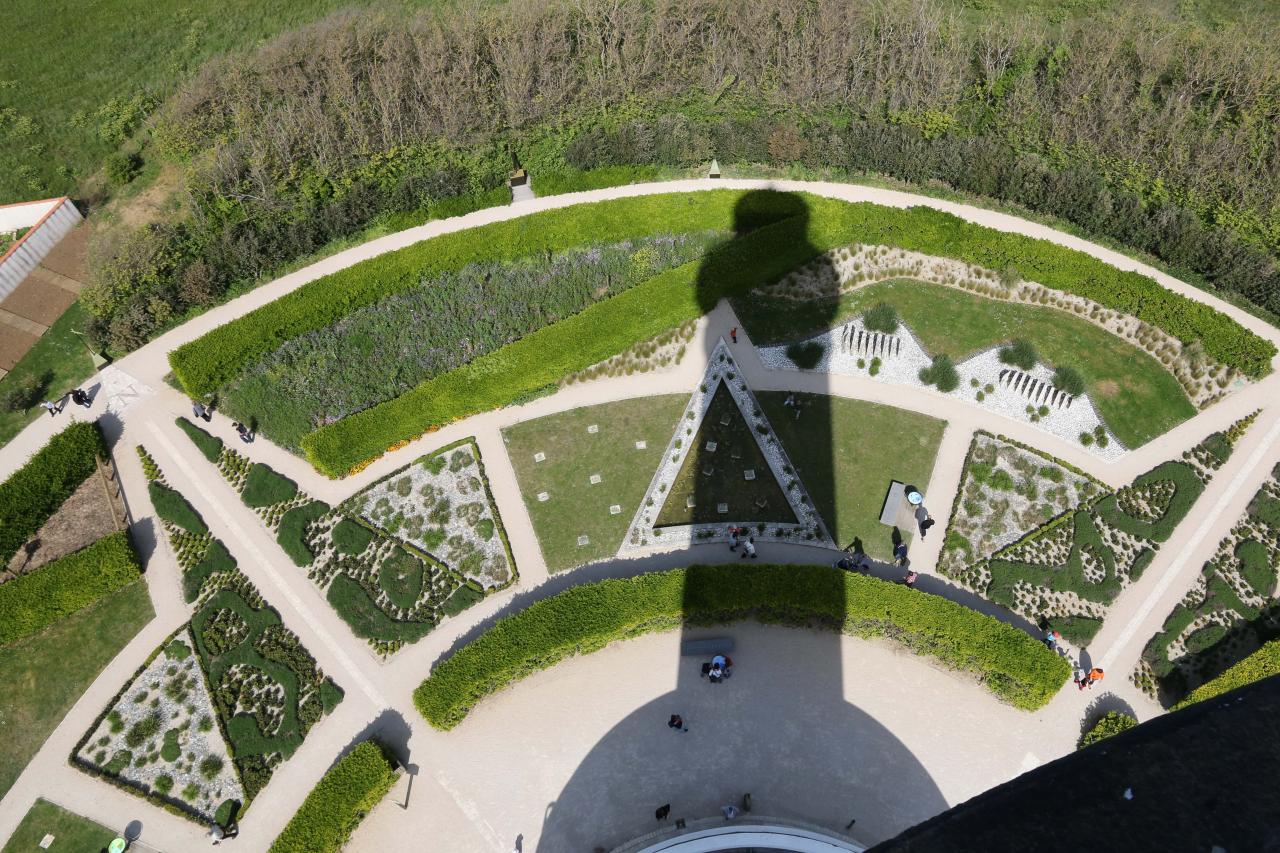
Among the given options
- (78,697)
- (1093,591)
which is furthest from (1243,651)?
(78,697)

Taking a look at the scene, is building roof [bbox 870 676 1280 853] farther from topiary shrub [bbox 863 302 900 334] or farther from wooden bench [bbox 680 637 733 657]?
topiary shrub [bbox 863 302 900 334]

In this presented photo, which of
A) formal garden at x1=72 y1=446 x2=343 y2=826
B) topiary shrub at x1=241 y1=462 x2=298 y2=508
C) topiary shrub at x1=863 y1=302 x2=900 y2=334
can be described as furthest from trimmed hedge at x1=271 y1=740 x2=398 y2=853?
topiary shrub at x1=863 y1=302 x2=900 y2=334

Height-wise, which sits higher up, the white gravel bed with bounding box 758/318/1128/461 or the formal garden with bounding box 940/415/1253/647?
the white gravel bed with bounding box 758/318/1128/461

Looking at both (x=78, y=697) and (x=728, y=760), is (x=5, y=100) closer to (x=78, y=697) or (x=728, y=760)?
(x=78, y=697)

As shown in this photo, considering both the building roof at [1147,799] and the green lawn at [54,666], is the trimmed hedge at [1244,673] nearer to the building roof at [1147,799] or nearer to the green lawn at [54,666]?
the building roof at [1147,799]

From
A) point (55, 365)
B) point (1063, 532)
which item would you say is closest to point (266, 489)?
point (55, 365)

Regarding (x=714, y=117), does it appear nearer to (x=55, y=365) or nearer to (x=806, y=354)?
(x=806, y=354)

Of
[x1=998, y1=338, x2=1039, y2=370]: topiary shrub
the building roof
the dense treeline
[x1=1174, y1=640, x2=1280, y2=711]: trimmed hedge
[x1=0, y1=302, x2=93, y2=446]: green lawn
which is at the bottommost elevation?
the building roof
